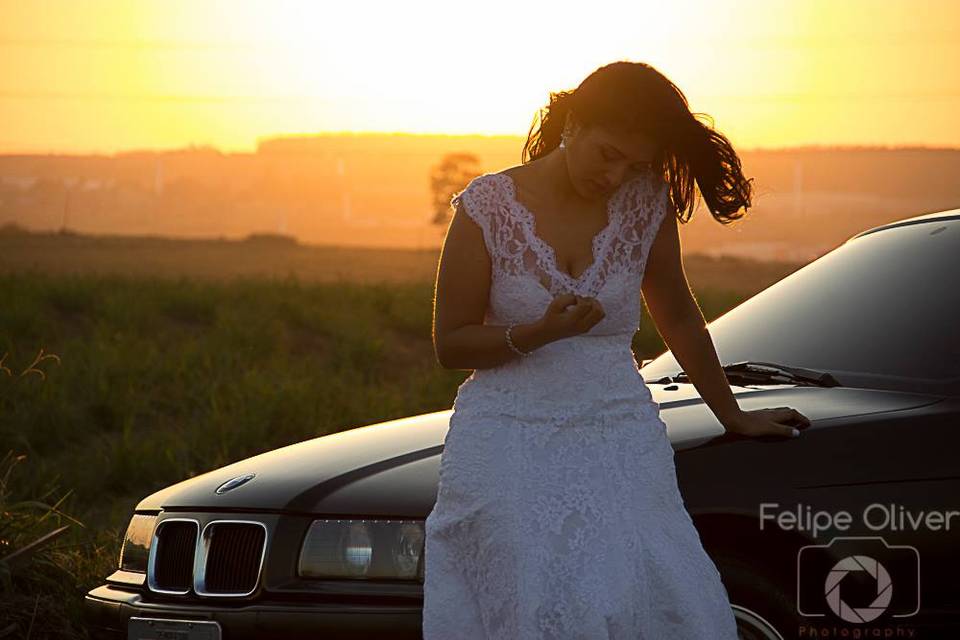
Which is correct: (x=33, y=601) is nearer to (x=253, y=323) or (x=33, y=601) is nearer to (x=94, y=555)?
(x=94, y=555)

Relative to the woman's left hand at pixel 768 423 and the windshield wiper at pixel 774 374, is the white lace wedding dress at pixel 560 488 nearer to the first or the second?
the woman's left hand at pixel 768 423

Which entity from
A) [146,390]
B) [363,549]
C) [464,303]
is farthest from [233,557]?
[146,390]

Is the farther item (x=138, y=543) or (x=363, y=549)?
(x=138, y=543)

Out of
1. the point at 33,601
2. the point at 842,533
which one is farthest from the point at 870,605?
the point at 33,601

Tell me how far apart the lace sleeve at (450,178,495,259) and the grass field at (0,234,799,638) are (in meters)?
2.48

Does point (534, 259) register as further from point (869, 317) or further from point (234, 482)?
point (869, 317)

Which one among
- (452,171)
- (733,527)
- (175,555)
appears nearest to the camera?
(733,527)

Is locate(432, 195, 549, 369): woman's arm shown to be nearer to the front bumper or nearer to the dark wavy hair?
the dark wavy hair

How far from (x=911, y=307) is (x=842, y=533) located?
35.2 inches

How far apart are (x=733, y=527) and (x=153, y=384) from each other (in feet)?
32.6

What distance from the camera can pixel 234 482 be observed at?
4.04 meters

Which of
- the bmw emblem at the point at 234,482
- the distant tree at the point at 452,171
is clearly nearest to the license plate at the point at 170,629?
the bmw emblem at the point at 234,482

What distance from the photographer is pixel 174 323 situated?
63.9 feet

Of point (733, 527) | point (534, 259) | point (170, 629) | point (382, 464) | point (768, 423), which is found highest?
point (534, 259)
